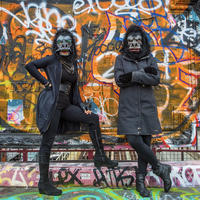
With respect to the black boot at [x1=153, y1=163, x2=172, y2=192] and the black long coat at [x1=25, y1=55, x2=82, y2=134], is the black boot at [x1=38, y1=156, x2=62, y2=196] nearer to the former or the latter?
the black long coat at [x1=25, y1=55, x2=82, y2=134]

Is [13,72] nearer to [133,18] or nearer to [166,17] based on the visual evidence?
[133,18]

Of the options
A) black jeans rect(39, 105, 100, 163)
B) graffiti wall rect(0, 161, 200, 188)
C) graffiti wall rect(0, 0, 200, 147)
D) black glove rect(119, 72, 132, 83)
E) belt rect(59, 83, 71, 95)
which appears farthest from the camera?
graffiti wall rect(0, 0, 200, 147)

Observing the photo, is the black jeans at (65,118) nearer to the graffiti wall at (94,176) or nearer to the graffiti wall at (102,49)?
the graffiti wall at (94,176)

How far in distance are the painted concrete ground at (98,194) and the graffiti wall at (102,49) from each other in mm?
1422

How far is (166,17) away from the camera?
14.3 feet

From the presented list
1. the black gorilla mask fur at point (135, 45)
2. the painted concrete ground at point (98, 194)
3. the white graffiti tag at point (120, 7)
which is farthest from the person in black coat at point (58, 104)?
the white graffiti tag at point (120, 7)

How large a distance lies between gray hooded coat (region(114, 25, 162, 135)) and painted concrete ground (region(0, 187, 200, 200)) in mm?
884

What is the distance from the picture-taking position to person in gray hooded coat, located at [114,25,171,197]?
9.29ft

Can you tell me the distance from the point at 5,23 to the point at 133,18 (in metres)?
2.73

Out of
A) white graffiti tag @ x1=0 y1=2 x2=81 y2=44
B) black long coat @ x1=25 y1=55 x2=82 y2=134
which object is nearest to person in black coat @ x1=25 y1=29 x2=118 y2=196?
black long coat @ x1=25 y1=55 x2=82 y2=134

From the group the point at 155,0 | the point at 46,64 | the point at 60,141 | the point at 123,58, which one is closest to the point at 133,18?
the point at 155,0

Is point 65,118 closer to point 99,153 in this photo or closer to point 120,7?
point 99,153

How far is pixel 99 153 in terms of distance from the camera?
316cm

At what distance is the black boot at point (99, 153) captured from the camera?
3137 millimetres
